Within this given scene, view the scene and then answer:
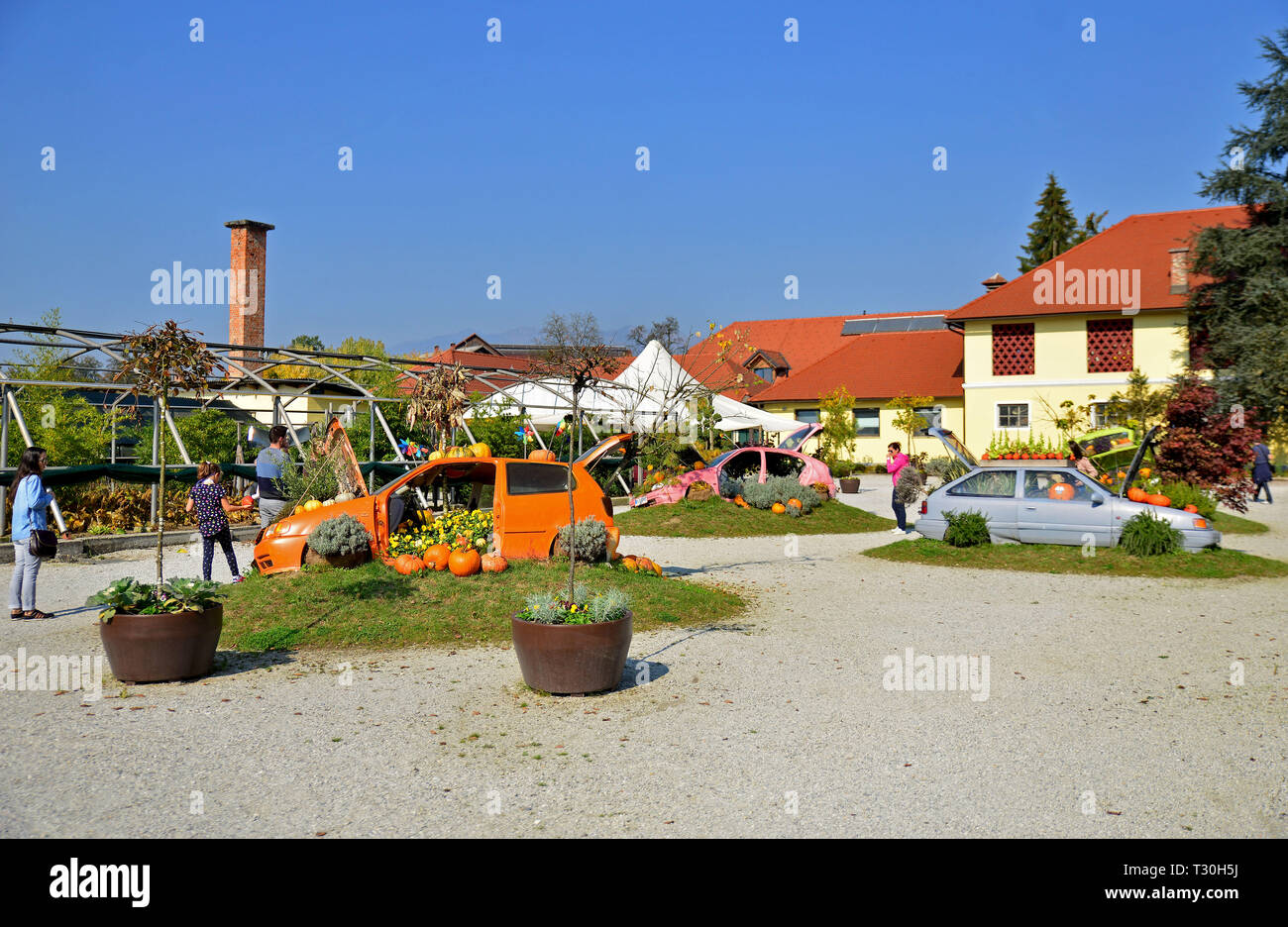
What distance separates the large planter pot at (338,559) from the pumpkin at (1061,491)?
10464mm

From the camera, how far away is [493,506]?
11602 mm

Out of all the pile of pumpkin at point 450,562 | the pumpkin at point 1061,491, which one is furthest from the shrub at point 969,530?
the pile of pumpkin at point 450,562

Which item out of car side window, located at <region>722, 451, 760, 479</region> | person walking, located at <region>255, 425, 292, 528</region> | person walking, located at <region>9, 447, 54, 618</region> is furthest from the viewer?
car side window, located at <region>722, 451, 760, 479</region>

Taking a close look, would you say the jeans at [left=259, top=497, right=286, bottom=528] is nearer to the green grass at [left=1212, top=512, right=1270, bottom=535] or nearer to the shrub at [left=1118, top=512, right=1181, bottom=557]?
the shrub at [left=1118, top=512, right=1181, bottom=557]

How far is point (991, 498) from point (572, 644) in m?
10.6

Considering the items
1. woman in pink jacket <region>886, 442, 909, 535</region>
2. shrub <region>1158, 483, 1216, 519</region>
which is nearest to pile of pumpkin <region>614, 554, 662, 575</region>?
woman in pink jacket <region>886, 442, 909, 535</region>

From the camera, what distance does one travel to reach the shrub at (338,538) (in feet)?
33.9

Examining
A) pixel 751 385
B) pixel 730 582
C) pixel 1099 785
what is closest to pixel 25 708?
pixel 1099 785

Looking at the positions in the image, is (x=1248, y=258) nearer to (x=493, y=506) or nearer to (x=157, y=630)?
(x=493, y=506)

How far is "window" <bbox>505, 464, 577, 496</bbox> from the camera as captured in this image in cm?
1187

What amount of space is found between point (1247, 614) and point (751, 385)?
3822 centimetres

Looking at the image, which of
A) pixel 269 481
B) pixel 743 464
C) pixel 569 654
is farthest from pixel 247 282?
pixel 569 654

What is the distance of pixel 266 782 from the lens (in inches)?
210

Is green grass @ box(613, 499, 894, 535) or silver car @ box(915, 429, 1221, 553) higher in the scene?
silver car @ box(915, 429, 1221, 553)
